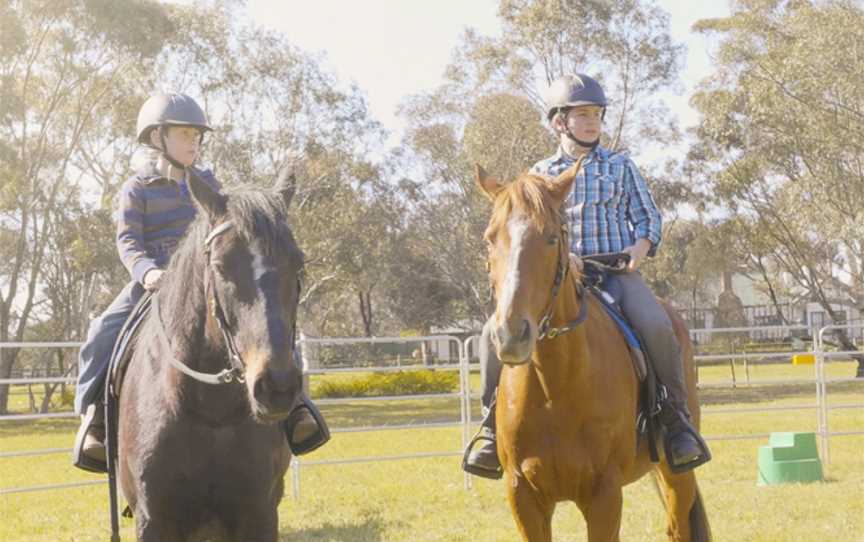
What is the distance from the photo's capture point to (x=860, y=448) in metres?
13.7

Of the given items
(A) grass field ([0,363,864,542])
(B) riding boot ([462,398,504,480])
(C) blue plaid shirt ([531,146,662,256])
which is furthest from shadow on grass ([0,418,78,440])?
(C) blue plaid shirt ([531,146,662,256])

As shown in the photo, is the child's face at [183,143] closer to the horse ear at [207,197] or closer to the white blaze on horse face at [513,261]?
the horse ear at [207,197]

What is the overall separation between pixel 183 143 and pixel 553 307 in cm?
188

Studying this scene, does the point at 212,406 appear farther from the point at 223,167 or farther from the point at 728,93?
the point at 728,93

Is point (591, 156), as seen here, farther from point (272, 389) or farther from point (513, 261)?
point (272, 389)

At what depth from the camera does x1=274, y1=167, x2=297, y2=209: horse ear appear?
3.60 meters

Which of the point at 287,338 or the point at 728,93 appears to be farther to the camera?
the point at 728,93

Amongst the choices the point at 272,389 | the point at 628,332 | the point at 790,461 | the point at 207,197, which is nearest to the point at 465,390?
the point at 790,461

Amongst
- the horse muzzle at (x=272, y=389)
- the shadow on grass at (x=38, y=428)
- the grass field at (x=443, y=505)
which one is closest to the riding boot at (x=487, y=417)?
the horse muzzle at (x=272, y=389)

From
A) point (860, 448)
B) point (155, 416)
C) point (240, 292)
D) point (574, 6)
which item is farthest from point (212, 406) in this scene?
point (574, 6)

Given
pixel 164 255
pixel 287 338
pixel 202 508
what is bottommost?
pixel 202 508

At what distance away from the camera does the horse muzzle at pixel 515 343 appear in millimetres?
3787

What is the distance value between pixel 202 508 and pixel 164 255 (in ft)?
4.57

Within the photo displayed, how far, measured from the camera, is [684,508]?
234 inches
